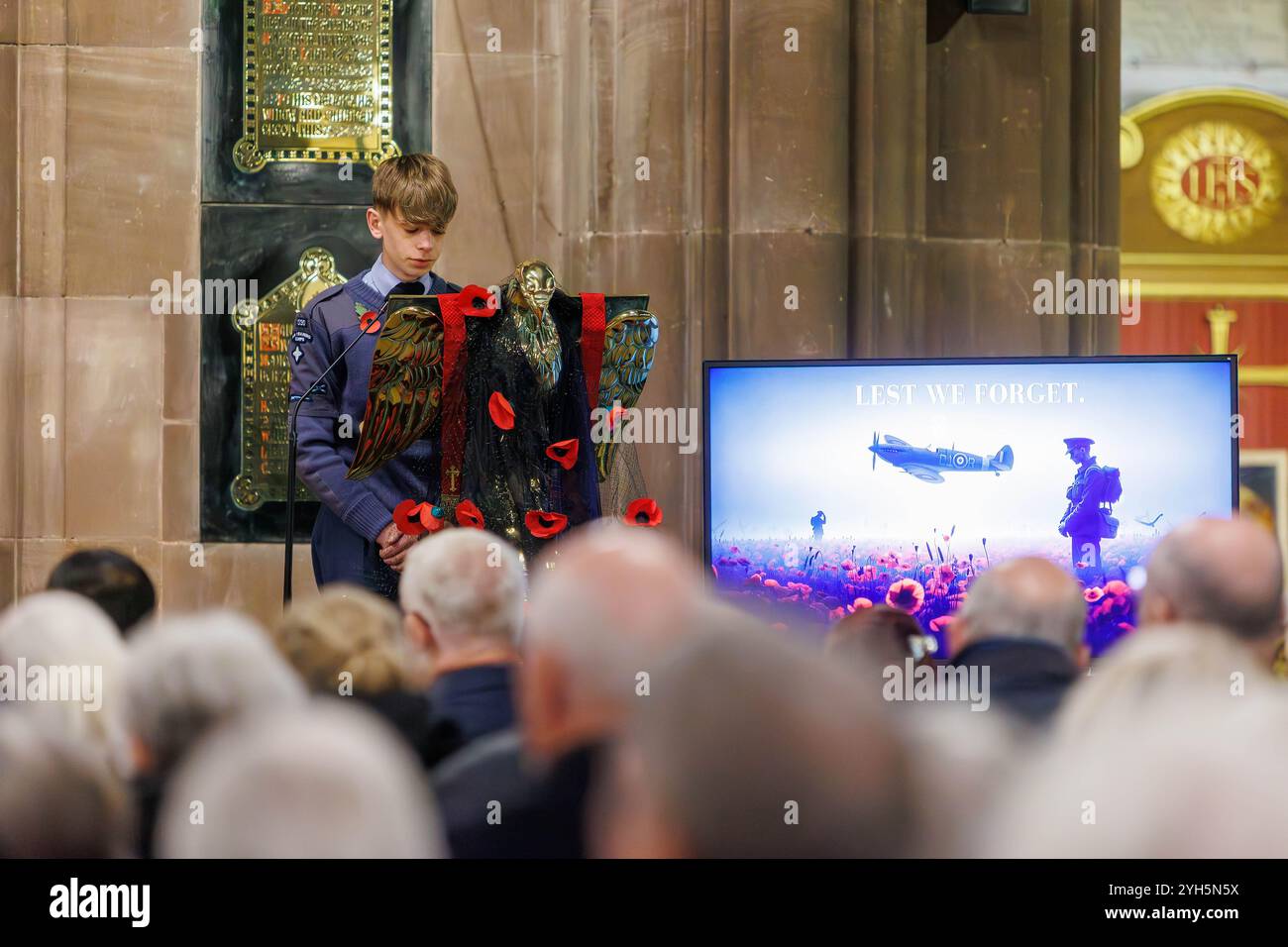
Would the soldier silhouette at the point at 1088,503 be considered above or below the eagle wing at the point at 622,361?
below

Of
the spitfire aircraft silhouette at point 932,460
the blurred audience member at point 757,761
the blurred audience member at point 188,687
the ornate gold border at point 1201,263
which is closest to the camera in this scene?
the blurred audience member at point 757,761

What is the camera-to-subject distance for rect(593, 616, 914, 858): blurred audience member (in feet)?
3.55

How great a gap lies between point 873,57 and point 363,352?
2.57 metres

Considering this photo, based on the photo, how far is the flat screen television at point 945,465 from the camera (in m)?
4.33

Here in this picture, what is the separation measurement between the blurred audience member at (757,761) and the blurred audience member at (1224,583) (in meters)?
0.35

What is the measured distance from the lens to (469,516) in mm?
2961

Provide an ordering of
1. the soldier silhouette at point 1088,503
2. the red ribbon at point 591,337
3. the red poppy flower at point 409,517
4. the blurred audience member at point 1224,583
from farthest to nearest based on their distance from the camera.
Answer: the soldier silhouette at point 1088,503, the red ribbon at point 591,337, the red poppy flower at point 409,517, the blurred audience member at point 1224,583
